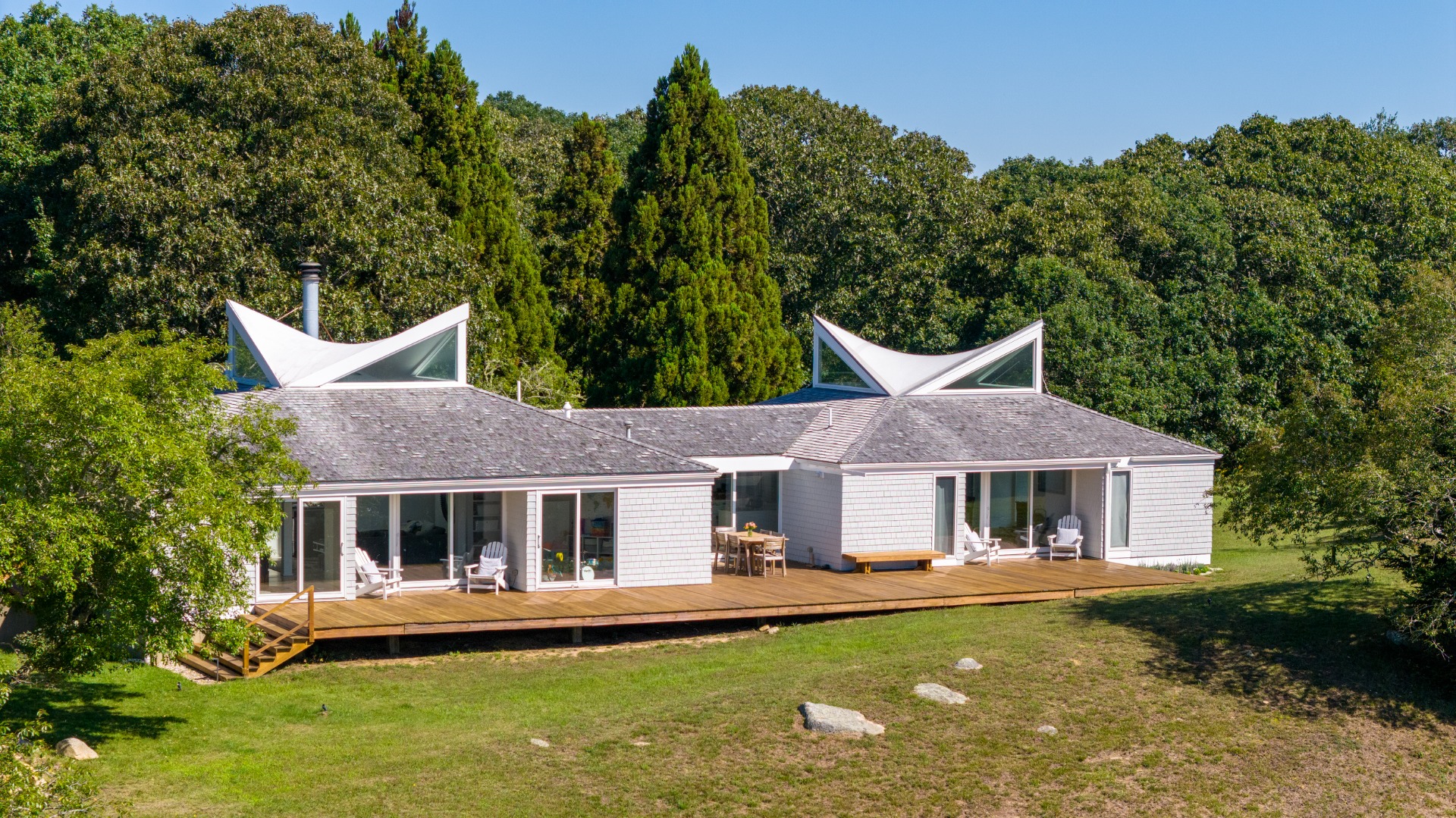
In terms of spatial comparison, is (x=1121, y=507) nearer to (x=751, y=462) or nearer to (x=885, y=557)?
(x=885, y=557)

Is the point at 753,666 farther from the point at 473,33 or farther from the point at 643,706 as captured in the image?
the point at 473,33

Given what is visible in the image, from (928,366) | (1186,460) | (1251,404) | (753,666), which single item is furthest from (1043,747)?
(1251,404)

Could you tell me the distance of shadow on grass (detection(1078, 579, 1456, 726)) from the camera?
17969 millimetres

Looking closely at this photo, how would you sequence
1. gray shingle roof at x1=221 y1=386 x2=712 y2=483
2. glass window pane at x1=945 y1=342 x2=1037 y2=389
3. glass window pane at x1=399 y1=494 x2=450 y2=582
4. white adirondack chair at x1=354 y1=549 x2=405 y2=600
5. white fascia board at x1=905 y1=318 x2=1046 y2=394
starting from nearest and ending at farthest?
white adirondack chair at x1=354 y1=549 x2=405 y2=600 → gray shingle roof at x1=221 y1=386 x2=712 y2=483 → glass window pane at x1=399 y1=494 x2=450 y2=582 → white fascia board at x1=905 y1=318 x2=1046 y2=394 → glass window pane at x1=945 y1=342 x2=1037 y2=389

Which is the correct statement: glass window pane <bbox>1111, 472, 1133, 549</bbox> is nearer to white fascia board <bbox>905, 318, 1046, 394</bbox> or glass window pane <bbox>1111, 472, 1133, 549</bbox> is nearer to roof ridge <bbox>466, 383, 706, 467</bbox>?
white fascia board <bbox>905, 318, 1046, 394</bbox>

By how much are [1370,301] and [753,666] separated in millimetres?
31971

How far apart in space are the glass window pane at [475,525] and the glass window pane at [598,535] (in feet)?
4.83

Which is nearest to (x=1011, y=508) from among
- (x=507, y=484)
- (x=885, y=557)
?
(x=885, y=557)

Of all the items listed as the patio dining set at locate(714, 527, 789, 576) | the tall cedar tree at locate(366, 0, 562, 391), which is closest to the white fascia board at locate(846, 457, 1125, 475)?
the patio dining set at locate(714, 527, 789, 576)

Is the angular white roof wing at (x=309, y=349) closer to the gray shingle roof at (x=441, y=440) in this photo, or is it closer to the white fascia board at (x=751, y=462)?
the gray shingle roof at (x=441, y=440)

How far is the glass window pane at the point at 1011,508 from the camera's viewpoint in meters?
27.7

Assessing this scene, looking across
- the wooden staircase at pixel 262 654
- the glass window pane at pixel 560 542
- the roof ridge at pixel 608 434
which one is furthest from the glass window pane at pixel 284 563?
the roof ridge at pixel 608 434

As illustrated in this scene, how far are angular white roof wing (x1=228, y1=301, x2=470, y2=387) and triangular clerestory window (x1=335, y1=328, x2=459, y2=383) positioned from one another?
0.15 metres

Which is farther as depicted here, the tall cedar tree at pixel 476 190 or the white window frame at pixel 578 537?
the tall cedar tree at pixel 476 190
